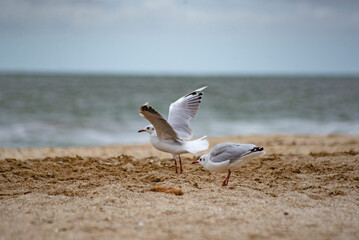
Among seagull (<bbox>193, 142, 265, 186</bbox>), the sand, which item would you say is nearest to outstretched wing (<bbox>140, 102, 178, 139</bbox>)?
the sand

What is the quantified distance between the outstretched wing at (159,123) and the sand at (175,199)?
542mm

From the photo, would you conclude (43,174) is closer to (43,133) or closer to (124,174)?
(124,174)

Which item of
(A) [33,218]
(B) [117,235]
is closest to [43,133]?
(A) [33,218]

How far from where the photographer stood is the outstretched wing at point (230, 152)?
4.54 m

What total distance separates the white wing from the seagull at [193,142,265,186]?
1.07 metres

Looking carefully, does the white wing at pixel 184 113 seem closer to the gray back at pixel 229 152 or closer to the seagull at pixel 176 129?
the seagull at pixel 176 129

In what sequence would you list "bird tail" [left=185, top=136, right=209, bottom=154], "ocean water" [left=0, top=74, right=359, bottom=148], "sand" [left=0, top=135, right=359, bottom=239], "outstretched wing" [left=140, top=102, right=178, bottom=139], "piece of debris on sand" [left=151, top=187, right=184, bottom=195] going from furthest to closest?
"ocean water" [left=0, top=74, right=359, bottom=148] → "bird tail" [left=185, top=136, right=209, bottom=154] → "outstretched wing" [left=140, top=102, right=178, bottom=139] → "piece of debris on sand" [left=151, top=187, right=184, bottom=195] → "sand" [left=0, top=135, right=359, bottom=239]

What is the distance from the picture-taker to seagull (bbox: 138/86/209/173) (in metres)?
5.09

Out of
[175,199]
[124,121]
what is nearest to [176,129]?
[175,199]

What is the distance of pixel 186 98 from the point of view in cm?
625

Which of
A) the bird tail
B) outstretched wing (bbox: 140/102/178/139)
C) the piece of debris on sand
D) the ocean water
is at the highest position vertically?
outstretched wing (bbox: 140/102/178/139)

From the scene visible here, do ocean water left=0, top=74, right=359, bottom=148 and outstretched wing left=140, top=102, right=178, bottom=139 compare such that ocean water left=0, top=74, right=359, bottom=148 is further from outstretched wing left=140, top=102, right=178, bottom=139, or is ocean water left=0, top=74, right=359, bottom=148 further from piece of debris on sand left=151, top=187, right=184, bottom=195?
piece of debris on sand left=151, top=187, right=184, bottom=195

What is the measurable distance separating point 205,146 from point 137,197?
1.60m

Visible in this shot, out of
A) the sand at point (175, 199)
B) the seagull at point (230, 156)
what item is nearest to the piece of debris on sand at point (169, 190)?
the sand at point (175, 199)
